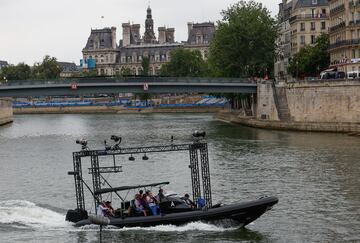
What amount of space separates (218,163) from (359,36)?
105 feet

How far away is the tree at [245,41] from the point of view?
95.5m

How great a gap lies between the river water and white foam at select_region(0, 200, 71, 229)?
0.04 metres

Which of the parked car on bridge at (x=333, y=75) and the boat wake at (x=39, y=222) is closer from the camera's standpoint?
the boat wake at (x=39, y=222)

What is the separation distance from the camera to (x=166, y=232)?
1107 inches

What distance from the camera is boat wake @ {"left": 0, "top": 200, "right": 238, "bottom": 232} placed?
92.6 feet

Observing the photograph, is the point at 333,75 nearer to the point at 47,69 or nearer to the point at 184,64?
the point at 184,64

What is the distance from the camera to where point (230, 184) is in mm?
38812

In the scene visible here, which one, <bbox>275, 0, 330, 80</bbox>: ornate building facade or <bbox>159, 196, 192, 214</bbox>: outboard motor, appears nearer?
<bbox>159, 196, 192, 214</bbox>: outboard motor

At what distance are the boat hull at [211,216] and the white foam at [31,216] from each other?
8.59 feet

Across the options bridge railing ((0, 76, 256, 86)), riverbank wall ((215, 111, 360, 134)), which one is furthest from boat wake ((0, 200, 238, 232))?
bridge railing ((0, 76, 256, 86))

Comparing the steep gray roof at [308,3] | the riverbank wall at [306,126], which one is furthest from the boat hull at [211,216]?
the steep gray roof at [308,3]

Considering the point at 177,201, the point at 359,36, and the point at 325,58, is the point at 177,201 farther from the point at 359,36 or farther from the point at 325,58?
the point at 325,58

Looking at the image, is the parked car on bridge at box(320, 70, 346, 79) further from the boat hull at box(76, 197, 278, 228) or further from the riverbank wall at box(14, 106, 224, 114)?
the riverbank wall at box(14, 106, 224, 114)

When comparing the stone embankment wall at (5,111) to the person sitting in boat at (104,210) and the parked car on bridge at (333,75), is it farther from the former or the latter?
the person sitting in boat at (104,210)
